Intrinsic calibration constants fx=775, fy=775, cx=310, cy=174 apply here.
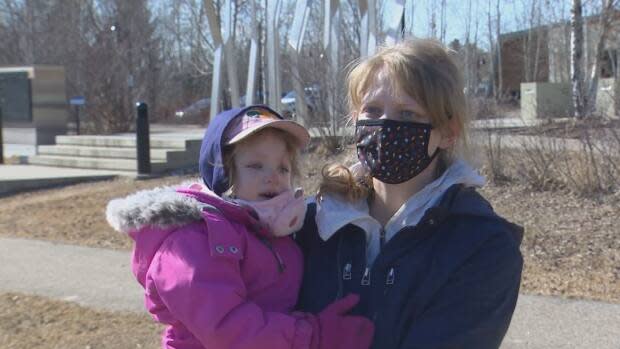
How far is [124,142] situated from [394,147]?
14.2 meters

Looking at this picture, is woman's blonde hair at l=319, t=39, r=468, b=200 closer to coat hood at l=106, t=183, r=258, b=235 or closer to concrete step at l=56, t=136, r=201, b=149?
coat hood at l=106, t=183, r=258, b=235

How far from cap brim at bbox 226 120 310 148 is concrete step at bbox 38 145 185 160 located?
38.9ft

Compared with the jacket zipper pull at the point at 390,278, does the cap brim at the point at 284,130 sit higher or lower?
higher

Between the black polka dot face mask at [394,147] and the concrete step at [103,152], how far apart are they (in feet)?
39.8

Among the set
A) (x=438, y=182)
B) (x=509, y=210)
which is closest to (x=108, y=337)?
(x=438, y=182)

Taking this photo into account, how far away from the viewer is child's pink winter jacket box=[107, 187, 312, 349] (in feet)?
6.61

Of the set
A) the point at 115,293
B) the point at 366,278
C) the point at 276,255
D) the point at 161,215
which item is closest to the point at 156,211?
the point at 161,215

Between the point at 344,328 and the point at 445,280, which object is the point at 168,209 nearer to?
the point at 344,328

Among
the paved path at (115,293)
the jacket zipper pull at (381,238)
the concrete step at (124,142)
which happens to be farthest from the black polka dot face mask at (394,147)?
the concrete step at (124,142)

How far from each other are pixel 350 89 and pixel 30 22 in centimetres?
4626

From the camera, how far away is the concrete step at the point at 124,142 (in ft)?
48.3

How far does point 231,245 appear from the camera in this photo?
2.12 meters

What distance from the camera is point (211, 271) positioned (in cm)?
206

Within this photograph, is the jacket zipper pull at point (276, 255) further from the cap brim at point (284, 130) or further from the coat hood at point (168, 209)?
the cap brim at point (284, 130)
